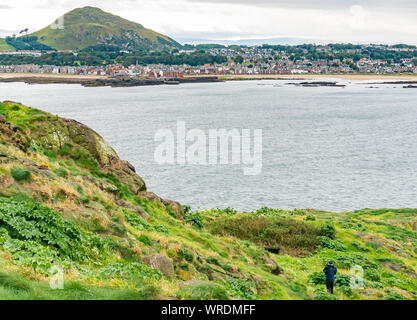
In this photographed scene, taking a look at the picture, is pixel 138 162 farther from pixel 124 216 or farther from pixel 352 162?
pixel 124 216

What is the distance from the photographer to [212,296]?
11492 millimetres

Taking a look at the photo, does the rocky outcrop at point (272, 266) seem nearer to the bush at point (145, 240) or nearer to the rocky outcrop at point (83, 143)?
the bush at point (145, 240)

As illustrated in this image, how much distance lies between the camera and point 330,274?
704 inches

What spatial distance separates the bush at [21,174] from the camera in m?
17.2

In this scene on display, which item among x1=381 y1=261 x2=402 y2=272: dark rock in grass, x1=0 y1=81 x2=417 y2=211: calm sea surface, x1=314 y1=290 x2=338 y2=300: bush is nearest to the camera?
x1=314 y1=290 x2=338 y2=300: bush

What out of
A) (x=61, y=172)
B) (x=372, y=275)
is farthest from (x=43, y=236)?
(x=372, y=275)

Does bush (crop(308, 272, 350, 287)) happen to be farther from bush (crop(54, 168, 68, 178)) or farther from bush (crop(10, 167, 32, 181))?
bush (crop(10, 167, 32, 181))

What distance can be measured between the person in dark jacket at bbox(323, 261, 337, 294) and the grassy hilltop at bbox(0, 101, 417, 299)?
472 mm

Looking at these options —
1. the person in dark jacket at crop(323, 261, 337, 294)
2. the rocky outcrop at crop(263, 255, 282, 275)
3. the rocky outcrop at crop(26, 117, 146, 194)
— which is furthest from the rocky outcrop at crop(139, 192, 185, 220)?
the person in dark jacket at crop(323, 261, 337, 294)

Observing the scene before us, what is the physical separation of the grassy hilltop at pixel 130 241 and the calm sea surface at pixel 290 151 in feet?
51.0

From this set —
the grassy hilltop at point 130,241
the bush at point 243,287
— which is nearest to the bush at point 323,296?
the grassy hilltop at point 130,241

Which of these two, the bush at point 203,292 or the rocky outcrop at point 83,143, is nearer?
the bush at point 203,292

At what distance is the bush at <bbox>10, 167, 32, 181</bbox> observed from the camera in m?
17.2
